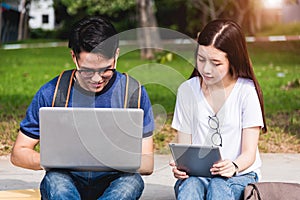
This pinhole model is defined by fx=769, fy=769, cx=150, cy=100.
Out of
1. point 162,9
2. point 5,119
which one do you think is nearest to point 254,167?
point 5,119

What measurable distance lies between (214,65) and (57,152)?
92 cm

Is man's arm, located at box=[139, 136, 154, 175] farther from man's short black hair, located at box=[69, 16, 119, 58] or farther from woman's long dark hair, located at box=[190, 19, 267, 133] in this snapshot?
woman's long dark hair, located at box=[190, 19, 267, 133]

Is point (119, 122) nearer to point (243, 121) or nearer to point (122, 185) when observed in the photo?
point (122, 185)

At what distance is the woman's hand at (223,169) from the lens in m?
3.76

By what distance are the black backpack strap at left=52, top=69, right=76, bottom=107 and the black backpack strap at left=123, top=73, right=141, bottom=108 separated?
0.94ft

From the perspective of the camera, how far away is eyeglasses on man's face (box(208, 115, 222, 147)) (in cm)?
399

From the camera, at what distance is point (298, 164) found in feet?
20.3

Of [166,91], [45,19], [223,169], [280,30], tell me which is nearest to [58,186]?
[223,169]

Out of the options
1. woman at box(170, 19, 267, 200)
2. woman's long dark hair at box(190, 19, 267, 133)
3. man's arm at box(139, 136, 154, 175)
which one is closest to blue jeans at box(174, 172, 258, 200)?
woman at box(170, 19, 267, 200)

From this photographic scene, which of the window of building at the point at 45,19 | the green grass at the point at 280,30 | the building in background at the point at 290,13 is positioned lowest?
the green grass at the point at 280,30

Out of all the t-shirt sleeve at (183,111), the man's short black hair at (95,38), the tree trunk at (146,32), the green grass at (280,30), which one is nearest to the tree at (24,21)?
the green grass at (280,30)

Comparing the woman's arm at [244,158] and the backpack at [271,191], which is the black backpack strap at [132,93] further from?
the backpack at [271,191]

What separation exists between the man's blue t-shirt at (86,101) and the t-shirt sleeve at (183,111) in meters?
0.25

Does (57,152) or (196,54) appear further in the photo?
(196,54)
